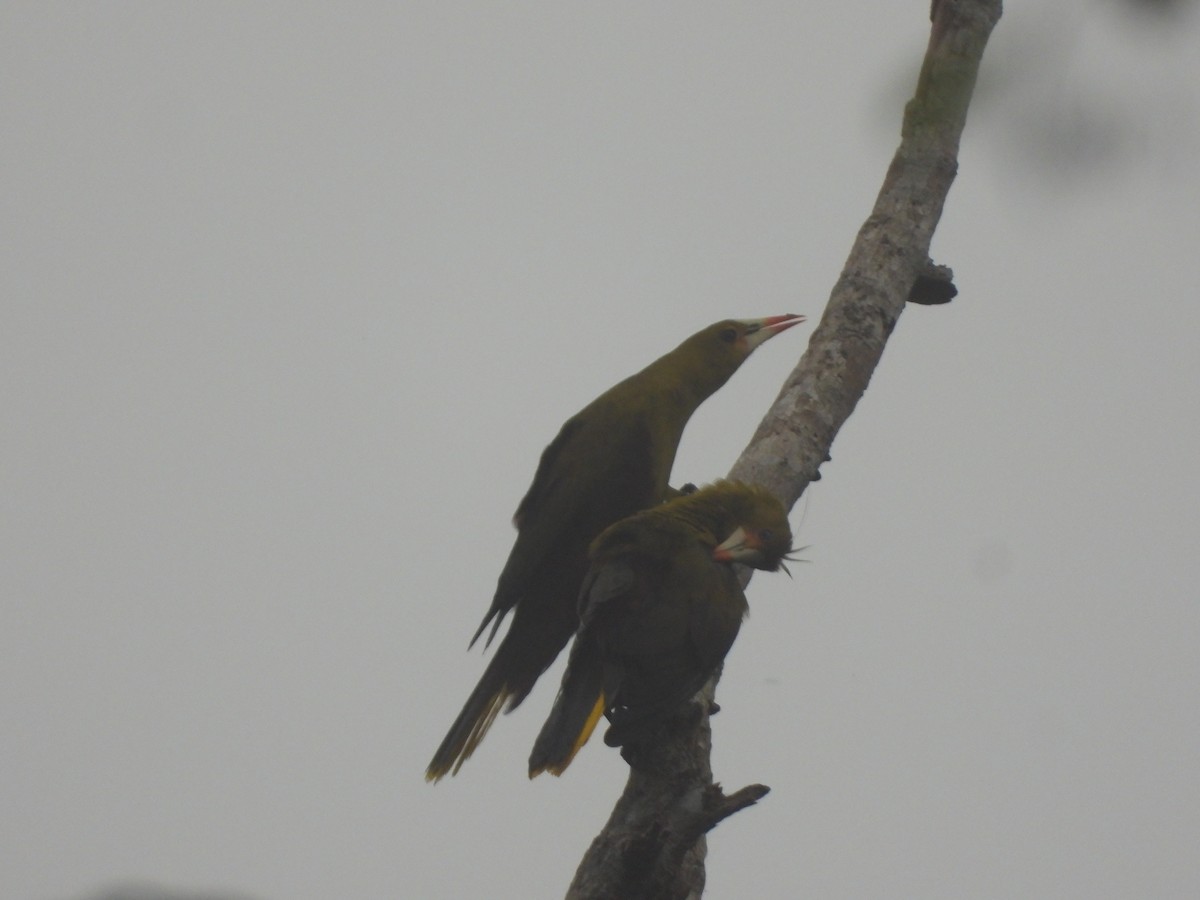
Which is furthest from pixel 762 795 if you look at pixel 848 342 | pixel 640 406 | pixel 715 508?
pixel 640 406

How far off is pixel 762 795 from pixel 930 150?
2.95 meters

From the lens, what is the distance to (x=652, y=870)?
9.09 ft

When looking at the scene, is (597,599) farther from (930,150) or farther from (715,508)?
(930,150)

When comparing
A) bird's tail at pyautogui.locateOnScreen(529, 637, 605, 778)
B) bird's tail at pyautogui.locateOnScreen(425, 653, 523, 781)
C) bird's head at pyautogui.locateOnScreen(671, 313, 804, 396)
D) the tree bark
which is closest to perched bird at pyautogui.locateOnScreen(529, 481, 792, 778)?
bird's tail at pyautogui.locateOnScreen(529, 637, 605, 778)

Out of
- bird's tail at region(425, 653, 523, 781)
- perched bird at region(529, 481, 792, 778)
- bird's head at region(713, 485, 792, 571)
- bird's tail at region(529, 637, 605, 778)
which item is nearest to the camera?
perched bird at region(529, 481, 792, 778)

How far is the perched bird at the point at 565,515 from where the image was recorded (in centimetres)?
490

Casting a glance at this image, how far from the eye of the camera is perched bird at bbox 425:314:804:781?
490cm

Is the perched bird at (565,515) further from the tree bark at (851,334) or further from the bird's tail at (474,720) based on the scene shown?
the tree bark at (851,334)

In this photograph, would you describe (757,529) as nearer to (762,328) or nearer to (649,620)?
(649,620)

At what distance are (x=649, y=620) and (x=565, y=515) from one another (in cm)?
147

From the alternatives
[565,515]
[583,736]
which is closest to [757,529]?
[583,736]

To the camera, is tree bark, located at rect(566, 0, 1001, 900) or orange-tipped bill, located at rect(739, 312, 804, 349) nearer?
tree bark, located at rect(566, 0, 1001, 900)

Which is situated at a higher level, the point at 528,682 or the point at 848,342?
the point at 848,342

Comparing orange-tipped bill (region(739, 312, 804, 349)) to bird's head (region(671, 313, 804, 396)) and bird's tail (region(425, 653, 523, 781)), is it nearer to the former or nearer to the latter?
bird's head (region(671, 313, 804, 396))
